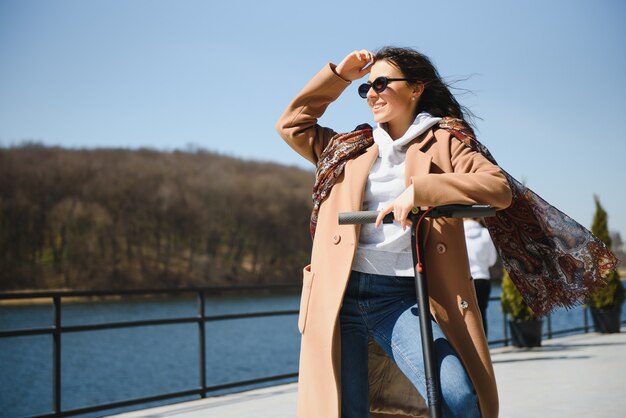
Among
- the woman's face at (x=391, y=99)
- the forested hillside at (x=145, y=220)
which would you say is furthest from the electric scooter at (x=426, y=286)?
the forested hillside at (x=145, y=220)

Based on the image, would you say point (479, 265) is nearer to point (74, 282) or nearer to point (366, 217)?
point (366, 217)

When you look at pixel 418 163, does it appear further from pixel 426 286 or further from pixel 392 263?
pixel 426 286

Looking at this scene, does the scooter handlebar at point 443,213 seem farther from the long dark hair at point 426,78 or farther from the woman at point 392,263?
the long dark hair at point 426,78

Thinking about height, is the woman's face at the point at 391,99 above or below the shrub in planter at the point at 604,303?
above

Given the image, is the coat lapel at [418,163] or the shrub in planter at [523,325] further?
the shrub in planter at [523,325]

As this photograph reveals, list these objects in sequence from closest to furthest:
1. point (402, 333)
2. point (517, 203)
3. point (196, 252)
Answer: point (402, 333) → point (517, 203) → point (196, 252)

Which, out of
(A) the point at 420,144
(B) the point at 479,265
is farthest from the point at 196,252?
(A) the point at 420,144

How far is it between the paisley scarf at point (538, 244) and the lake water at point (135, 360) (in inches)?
359

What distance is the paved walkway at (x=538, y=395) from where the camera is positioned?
493cm

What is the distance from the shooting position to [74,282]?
2389 inches

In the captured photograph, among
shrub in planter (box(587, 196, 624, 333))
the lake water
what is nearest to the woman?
the lake water

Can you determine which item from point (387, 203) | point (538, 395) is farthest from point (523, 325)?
point (387, 203)

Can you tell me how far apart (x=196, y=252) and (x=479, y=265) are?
63.2m

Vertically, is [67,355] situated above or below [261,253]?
below
